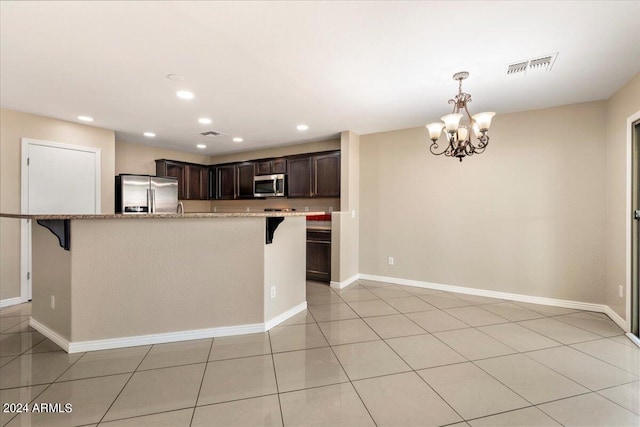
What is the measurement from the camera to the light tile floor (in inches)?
64.1

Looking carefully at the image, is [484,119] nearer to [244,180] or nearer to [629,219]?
[629,219]

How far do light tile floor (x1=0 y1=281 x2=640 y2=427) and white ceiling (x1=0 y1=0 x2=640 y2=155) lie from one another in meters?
2.45

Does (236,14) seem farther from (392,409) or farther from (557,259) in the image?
(557,259)

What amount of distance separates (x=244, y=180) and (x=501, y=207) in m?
4.64

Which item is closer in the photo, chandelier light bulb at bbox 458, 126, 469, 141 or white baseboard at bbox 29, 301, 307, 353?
white baseboard at bbox 29, 301, 307, 353

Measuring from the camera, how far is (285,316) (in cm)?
303

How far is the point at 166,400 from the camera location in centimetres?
175

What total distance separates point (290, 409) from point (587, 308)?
12.3ft

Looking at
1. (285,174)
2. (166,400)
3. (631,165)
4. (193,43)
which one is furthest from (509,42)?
(285,174)

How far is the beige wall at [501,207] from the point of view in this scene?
3.29 m

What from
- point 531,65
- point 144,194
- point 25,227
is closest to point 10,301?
point 25,227

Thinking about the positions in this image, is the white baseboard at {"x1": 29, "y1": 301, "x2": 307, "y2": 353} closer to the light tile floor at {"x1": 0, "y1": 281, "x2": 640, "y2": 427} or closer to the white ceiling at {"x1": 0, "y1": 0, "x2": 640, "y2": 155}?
the light tile floor at {"x1": 0, "y1": 281, "x2": 640, "y2": 427}

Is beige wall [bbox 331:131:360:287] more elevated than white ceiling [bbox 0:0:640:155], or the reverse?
white ceiling [bbox 0:0:640:155]

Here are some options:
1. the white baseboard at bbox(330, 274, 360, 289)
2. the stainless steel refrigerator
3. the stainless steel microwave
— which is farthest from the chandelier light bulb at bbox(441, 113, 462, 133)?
the stainless steel refrigerator
